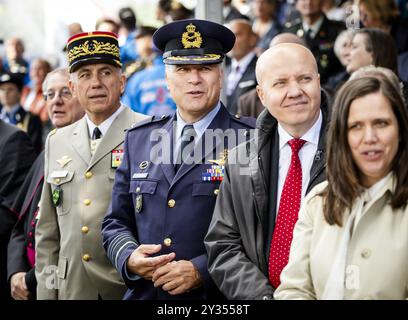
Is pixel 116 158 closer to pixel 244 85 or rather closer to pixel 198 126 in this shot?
pixel 198 126

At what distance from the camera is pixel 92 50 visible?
597 cm

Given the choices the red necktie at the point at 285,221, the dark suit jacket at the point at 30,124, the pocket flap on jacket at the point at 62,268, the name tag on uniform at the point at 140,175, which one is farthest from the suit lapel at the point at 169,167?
the dark suit jacket at the point at 30,124

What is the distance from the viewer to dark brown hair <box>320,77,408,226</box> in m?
3.83

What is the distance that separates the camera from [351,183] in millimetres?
3834

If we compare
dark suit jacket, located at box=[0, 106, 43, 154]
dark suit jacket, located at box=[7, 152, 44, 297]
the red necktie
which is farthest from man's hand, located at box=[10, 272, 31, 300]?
dark suit jacket, located at box=[0, 106, 43, 154]

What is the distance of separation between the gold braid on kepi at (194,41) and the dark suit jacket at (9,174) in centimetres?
223

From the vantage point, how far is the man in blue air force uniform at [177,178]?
491 cm

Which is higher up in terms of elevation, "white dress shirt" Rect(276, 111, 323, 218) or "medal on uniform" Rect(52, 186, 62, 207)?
"white dress shirt" Rect(276, 111, 323, 218)

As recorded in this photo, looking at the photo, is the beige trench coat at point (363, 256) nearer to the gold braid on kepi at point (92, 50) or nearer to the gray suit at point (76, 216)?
the gray suit at point (76, 216)

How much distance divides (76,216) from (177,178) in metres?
0.97

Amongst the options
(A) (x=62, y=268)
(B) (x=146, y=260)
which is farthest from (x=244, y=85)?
(B) (x=146, y=260)

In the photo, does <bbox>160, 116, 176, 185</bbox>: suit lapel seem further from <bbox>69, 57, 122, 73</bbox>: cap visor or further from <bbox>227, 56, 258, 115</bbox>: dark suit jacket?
<bbox>227, 56, 258, 115</bbox>: dark suit jacket

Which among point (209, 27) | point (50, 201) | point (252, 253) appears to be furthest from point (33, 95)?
point (252, 253)
